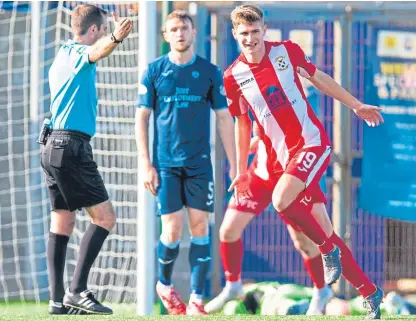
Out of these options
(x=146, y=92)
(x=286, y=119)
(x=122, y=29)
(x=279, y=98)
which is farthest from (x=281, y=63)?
(x=146, y=92)

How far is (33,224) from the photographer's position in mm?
10984

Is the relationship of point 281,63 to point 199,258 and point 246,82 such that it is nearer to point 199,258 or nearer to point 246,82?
point 246,82

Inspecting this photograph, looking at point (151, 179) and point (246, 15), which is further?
point (151, 179)

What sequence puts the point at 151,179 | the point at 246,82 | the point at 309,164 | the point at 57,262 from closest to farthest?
the point at 309,164 → the point at 246,82 → the point at 57,262 → the point at 151,179

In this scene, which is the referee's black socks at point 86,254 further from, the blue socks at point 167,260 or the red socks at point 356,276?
the red socks at point 356,276

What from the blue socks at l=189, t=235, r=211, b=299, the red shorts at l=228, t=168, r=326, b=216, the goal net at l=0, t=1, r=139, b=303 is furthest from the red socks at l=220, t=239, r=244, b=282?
the goal net at l=0, t=1, r=139, b=303

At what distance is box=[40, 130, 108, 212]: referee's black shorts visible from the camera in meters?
7.92

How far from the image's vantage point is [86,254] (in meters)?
8.08

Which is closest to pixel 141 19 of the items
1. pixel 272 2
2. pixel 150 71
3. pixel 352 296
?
pixel 150 71

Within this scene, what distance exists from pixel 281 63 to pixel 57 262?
1.83m

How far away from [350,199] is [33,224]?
2631mm

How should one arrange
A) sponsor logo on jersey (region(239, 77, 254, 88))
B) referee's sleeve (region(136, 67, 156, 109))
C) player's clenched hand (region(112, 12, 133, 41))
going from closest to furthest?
player's clenched hand (region(112, 12, 133, 41)), sponsor logo on jersey (region(239, 77, 254, 88)), referee's sleeve (region(136, 67, 156, 109))

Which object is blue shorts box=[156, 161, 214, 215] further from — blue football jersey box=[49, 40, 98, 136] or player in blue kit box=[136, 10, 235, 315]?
blue football jersey box=[49, 40, 98, 136]

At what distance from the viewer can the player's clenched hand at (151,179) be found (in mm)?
8602
